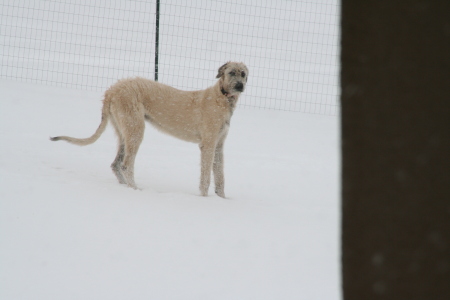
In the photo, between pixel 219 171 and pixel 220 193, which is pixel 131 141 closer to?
pixel 219 171

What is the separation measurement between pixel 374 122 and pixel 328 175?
21.9 feet

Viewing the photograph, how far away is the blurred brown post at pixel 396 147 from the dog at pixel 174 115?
5.17m

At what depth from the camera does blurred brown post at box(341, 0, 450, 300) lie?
3.07 feet

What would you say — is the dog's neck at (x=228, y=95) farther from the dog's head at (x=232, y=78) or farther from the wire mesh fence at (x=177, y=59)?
the wire mesh fence at (x=177, y=59)

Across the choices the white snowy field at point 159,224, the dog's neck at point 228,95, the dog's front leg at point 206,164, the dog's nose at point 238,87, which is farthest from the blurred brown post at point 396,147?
the dog's neck at point 228,95

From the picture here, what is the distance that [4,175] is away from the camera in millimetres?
5223

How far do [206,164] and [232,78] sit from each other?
1.04m

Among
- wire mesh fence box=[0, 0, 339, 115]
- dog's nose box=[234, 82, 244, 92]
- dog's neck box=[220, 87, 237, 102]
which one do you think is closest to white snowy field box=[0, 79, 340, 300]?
dog's neck box=[220, 87, 237, 102]

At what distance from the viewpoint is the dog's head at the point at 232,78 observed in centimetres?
628

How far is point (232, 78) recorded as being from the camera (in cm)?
634

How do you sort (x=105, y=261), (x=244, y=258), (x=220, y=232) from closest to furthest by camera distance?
(x=105, y=261), (x=244, y=258), (x=220, y=232)

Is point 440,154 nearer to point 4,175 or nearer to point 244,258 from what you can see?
point 244,258

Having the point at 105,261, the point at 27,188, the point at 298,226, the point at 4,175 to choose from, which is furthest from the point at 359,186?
the point at 4,175

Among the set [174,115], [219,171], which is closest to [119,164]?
[174,115]
